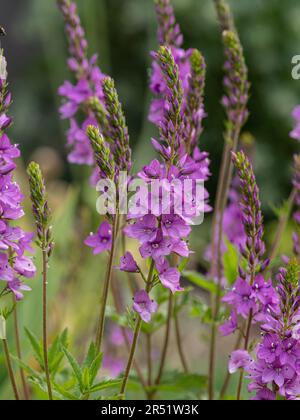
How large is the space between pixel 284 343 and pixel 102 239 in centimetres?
64

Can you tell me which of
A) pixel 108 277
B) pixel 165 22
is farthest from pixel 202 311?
pixel 165 22

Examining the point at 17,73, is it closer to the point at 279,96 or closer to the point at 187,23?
the point at 187,23

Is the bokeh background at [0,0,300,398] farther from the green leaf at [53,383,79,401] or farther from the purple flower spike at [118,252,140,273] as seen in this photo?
the purple flower spike at [118,252,140,273]

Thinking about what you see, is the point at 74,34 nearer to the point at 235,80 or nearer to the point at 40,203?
the point at 235,80

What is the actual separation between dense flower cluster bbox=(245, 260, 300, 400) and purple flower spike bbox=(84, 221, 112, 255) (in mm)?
540

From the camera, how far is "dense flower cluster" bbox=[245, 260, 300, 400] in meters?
1.83

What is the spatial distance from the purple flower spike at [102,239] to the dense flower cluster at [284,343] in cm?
54

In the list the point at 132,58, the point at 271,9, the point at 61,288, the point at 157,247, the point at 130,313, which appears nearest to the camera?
the point at 157,247

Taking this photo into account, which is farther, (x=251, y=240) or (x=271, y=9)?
(x=271, y=9)

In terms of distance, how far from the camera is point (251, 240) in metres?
2.00

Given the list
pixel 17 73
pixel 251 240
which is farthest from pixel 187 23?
pixel 251 240

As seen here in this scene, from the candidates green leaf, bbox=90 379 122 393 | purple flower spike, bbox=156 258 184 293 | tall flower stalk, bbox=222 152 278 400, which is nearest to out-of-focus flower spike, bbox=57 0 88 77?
tall flower stalk, bbox=222 152 278 400

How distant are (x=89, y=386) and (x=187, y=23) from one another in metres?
6.66

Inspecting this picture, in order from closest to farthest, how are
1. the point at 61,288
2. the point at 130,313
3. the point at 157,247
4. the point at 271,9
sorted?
the point at 157,247 → the point at 130,313 → the point at 61,288 → the point at 271,9
